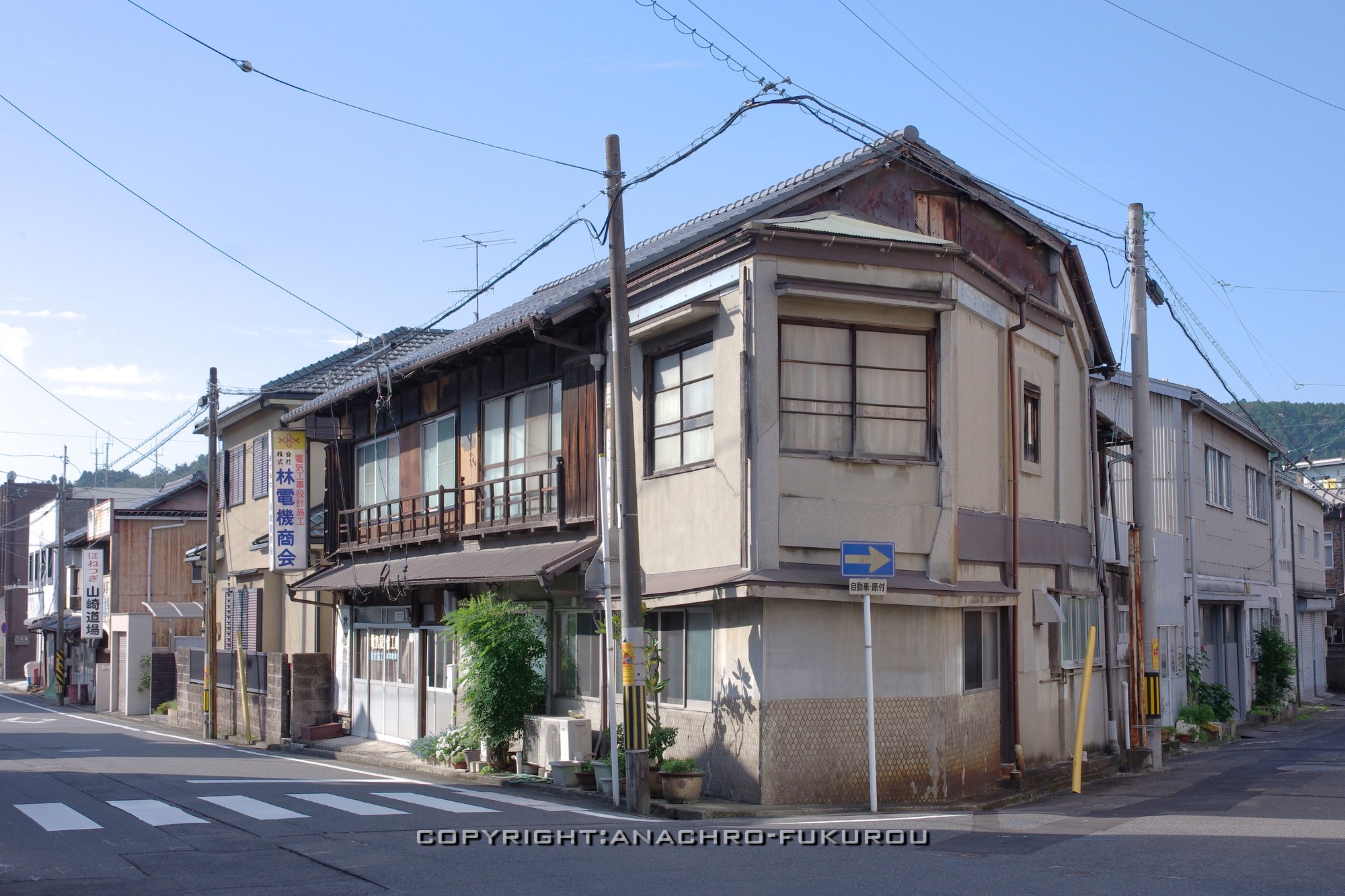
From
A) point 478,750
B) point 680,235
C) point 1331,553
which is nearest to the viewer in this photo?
point 478,750

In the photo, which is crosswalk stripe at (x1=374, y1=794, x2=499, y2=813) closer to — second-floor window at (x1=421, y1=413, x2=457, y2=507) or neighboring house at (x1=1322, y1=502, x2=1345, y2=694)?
second-floor window at (x1=421, y1=413, x2=457, y2=507)

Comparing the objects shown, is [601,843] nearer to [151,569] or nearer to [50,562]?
[151,569]

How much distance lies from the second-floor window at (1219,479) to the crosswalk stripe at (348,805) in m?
23.9

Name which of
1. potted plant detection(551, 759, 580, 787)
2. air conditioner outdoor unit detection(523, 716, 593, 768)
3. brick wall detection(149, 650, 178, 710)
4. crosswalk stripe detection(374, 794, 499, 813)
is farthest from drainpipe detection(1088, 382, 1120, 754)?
brick wall detection(149, 650, 178, 710)

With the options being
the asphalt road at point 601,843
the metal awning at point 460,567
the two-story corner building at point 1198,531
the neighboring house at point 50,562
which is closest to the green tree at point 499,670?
the metal awning at point 460,567

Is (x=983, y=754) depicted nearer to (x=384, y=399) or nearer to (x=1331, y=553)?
(x=384, y=399)

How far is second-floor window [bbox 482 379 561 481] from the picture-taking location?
18.9 metres

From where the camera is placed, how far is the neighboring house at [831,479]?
14.1 meters

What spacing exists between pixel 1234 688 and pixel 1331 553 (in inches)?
992

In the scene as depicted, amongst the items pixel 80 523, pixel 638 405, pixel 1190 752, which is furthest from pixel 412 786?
pixel 80 523

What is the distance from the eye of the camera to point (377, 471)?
25094mm

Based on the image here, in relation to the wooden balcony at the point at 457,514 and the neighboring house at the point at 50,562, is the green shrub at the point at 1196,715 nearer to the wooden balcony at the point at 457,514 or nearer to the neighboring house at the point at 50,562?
the wooden balcony at the point at 457,514

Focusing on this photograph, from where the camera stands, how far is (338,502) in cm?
2631

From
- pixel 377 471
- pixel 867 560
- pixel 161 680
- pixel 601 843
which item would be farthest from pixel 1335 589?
pixel 601 843
